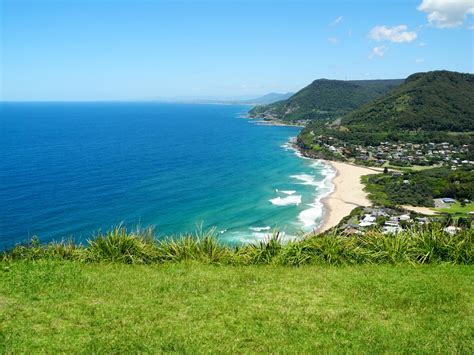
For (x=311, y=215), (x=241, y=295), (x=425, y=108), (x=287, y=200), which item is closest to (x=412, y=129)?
(x=425, y=108)

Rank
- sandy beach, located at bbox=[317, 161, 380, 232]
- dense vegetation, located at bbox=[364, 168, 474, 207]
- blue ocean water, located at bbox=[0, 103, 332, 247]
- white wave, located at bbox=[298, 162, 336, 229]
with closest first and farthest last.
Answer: blue ocean water, located at bbox=[0, 103, 332, 247] → white wave, located at bbox=[298, 162, 336, 229] → sandy beach, located at bbox=[317, 161, 380, 232] → dense vegetation, located at bbox=[364, 168, 474, 207]

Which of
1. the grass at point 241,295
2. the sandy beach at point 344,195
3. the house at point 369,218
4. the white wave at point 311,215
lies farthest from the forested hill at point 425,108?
the grass at point 241,295

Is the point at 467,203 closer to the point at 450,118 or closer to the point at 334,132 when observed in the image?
the point at 334,132

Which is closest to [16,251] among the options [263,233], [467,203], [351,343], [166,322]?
[166,322]

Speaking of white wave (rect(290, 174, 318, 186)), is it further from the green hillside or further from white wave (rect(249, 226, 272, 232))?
white wave (rect(249, 226, 272, 232))

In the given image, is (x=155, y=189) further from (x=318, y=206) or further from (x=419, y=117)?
(x=419, y=117)

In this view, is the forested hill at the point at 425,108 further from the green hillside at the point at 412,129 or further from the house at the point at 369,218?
the house at the point at 369,218

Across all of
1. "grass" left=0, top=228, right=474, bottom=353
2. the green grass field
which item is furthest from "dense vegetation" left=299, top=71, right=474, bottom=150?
the green grass field
